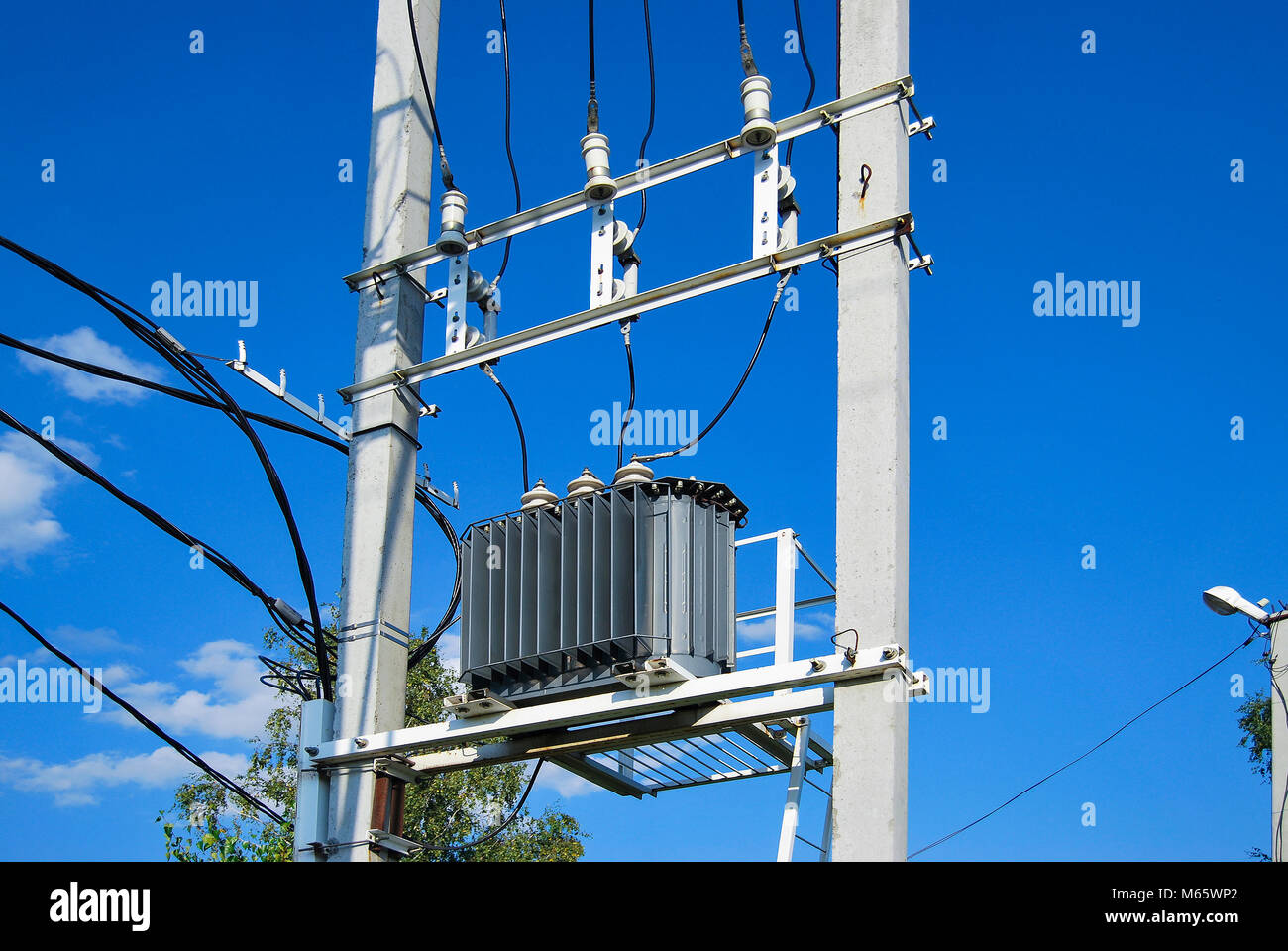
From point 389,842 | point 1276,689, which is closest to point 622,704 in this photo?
point 389,842

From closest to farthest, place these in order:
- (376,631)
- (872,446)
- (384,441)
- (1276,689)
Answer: (872,446)
(376,631)
(384,441)
(1276,689)

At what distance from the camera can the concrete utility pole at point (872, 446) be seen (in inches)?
269

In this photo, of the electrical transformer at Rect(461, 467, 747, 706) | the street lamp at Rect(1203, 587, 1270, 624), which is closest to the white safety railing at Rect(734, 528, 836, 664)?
the electrical transformer at Rect(461, 467, 747, 706)

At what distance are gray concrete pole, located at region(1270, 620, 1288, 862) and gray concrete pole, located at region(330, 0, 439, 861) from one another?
873cm

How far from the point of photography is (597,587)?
8.23 meters

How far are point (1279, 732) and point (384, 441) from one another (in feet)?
30.5

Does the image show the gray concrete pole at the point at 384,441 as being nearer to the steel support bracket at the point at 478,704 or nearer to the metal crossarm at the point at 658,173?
the metal crossarm at the point at 658,173

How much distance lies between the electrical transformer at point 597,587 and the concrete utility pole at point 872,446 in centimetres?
107

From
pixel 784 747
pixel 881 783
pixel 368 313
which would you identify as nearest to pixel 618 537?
pixel 784 747

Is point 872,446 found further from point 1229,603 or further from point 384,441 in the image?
point 1229,603
